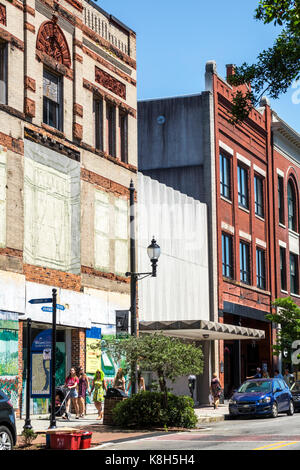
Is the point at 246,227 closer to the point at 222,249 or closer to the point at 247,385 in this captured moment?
the point at 222,249

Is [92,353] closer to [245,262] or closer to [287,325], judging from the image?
[287,325]

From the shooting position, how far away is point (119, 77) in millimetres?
34438

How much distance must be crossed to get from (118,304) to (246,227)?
53.4ft

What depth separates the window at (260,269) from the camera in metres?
49.5

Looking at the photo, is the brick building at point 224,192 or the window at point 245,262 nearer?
the brick building at point 224,192

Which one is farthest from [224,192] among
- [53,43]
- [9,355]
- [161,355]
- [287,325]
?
[161,355]

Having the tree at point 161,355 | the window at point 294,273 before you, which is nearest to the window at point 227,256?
the window at point 294,273

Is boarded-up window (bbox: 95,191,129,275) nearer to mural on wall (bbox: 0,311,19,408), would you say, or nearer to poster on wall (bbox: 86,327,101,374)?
poster on wall (bbox: 86,327,101,374)

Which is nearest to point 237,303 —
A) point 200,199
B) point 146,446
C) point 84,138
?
point 200,199

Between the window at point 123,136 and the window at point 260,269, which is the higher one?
the window at point 123,136

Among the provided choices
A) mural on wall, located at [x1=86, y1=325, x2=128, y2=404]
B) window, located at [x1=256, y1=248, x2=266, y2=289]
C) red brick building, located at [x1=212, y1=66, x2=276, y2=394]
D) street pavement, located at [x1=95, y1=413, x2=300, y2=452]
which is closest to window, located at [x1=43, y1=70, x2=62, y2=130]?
mural on wall, located at [x1=86, y1=325, x2=128, y2=404]

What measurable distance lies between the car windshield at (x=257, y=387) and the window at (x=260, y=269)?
60.5 feet

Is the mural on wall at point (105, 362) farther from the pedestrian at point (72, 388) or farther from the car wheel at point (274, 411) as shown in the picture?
the car wheel at point (274, 411)

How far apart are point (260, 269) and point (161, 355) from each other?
26442 millimetres
